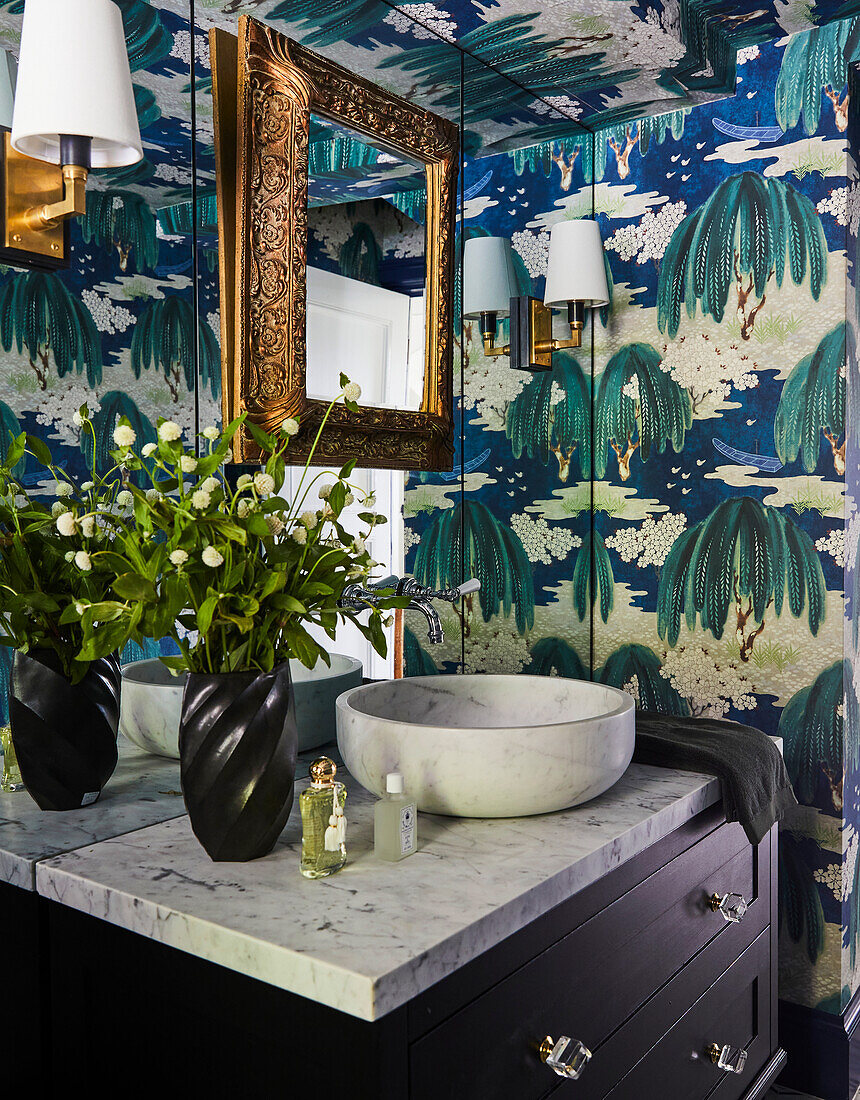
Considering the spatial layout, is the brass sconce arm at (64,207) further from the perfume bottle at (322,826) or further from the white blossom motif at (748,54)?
the white blossom motif at (748,54)

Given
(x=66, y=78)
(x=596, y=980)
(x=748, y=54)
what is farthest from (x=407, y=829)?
(x=748, y=54)

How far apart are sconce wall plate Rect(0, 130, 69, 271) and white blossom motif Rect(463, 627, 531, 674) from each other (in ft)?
3.77

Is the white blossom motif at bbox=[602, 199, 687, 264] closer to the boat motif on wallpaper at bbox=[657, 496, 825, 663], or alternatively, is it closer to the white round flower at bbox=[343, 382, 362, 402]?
the boat motif on wallpaper at bbox=[657, 496, 825, 663]

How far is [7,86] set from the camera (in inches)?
49.1

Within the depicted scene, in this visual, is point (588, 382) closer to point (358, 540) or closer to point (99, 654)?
point (358, 540)

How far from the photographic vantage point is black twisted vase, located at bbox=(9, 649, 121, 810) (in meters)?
1.29

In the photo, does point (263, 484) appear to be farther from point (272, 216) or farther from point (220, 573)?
point (272, 216)

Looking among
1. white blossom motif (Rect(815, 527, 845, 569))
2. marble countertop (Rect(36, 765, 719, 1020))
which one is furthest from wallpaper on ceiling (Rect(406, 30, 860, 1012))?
marble countertop (Rect(36, 765, 719, 1020))

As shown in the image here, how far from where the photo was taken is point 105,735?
135 cm

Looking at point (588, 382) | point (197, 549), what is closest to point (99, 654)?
point (197, 549)

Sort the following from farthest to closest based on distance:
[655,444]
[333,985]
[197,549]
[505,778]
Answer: [655,444] < [505,778] < [197,549] < [333,985]

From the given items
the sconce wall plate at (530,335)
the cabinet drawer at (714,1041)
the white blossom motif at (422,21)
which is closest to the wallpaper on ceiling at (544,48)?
the white blossom motif at (422,21)

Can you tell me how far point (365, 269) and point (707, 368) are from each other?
37.3 inches

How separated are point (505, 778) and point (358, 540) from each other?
0.38m
